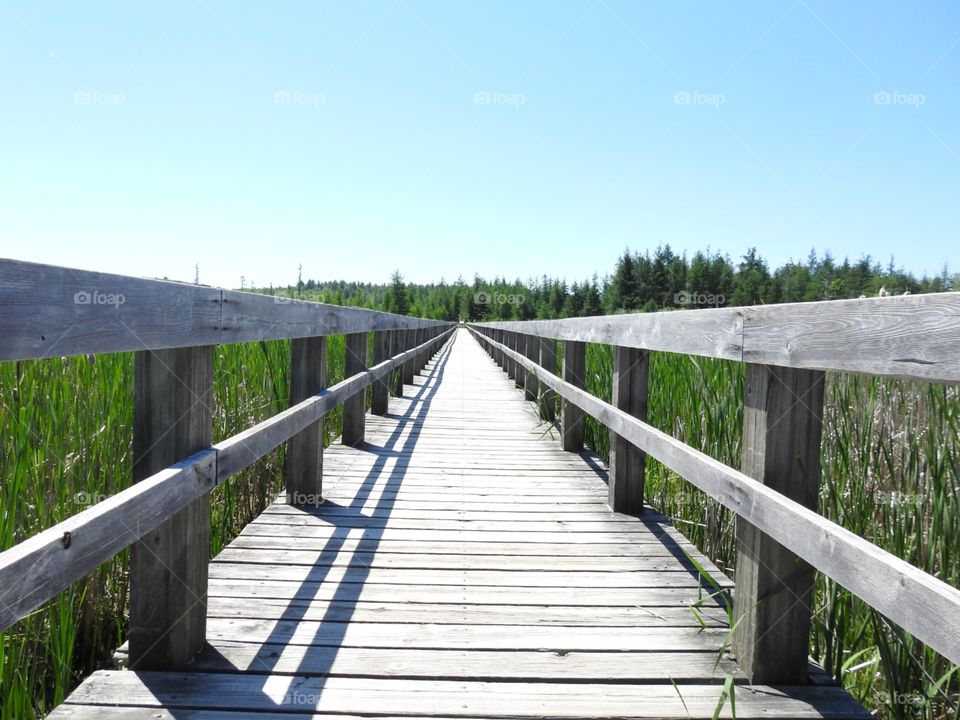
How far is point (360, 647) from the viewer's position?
1.98m

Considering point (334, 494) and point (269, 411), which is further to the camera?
point (269, 411)

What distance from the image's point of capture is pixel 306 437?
129 inches

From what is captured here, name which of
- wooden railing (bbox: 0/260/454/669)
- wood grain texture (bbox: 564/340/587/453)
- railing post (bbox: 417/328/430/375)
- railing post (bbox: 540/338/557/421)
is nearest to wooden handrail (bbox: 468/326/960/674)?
wooden railing (bbox: 0/260/454/669)

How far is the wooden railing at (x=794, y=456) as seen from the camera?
1.09 m

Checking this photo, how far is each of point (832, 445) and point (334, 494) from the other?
249 cm

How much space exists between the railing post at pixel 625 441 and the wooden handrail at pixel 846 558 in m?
1.04

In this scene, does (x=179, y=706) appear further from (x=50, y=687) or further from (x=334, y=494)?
(x=334, y=494)

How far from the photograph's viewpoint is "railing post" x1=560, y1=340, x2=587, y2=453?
4.71 metres

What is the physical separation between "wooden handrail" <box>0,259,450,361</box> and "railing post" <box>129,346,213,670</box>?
0.12m

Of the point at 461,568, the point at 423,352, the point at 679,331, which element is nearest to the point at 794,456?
the point at 679,331

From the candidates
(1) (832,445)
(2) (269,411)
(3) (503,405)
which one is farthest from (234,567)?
(3) (503,405)

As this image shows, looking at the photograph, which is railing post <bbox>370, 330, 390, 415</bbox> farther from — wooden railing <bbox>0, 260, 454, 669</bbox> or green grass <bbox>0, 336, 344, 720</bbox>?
wooden railing <bbox>0, 260, 454, 669</bbox>

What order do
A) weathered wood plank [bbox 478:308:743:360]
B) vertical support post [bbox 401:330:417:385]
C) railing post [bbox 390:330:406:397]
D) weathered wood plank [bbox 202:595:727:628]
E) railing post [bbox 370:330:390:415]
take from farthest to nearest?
vertical support post [bbox 401:330:417:385]
railing post [bbox 390:330:406:397]
railing post [bbox 370:330:390:415]
weathered wood plank [bbox 202:595:727:628]
weathered wood plank [bbox 478:308:743:360]

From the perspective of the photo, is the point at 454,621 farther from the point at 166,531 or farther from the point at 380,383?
the point at 380,383
